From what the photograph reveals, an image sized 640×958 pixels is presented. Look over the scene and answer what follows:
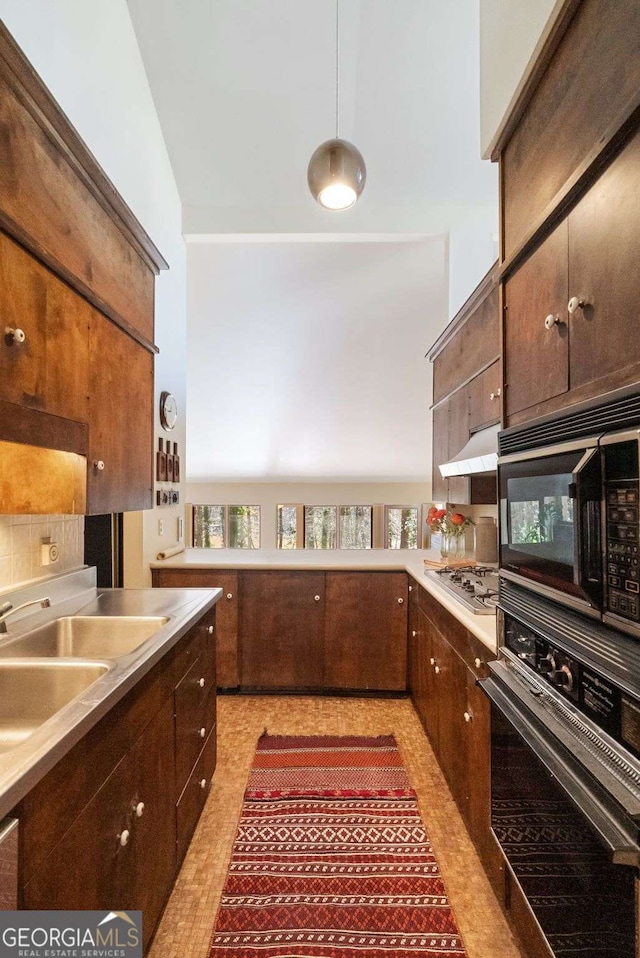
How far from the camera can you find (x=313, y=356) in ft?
17.1

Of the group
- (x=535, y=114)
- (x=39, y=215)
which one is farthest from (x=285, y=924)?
(x=535, y=114)

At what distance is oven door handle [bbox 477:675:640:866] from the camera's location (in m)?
0.76

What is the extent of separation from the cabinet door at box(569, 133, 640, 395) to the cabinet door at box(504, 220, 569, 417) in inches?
1.8

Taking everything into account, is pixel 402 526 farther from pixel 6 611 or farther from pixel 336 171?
pixel 6 611

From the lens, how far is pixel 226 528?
7840 millimetres

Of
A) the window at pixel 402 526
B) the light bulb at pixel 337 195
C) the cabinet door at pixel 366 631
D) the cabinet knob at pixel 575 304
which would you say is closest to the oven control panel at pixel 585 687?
the cabinet knob at pixel 575 304

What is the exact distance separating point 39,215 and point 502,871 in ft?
7.94

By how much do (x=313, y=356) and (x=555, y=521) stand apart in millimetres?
4409

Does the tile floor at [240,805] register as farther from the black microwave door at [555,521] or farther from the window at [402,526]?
the window at [402,526]

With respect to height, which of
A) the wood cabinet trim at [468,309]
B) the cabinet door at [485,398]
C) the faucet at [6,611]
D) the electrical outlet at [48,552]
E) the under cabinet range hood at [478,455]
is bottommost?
the faucet at [6,611]

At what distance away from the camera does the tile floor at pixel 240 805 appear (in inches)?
57.3

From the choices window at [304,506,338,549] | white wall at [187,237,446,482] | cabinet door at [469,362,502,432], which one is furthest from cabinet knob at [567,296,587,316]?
window at [304,506,338,549]

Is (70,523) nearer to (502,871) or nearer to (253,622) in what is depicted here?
(253,622)

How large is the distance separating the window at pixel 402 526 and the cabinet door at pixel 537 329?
19.8 ft
